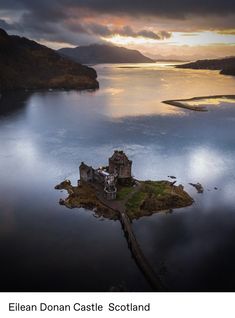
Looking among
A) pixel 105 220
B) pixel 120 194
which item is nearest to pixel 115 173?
pixel 120 194

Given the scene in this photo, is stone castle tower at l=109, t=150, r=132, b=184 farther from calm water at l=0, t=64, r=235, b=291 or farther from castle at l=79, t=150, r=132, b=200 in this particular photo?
calm water at l=0, t=64, r=235, b=291

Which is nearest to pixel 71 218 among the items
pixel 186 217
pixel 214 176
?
pixel 186 217

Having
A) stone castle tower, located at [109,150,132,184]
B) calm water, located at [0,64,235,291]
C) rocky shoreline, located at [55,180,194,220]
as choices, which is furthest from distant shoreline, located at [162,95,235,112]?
stone castle tower, located at [109,150,132,184]

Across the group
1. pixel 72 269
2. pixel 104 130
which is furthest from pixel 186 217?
pixel 104 130

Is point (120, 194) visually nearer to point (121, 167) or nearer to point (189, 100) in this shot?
point (121, 167)

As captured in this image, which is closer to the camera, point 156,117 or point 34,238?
point 34,238

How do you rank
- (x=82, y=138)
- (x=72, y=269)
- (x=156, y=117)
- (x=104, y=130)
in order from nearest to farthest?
(x=72, y=269) → (x=82, y=138) → (x=104, y=130) → (x=156, y=117)

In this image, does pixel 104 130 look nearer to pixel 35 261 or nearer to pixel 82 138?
pixel 82 138

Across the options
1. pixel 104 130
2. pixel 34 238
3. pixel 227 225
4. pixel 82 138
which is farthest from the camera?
pixel 104 130
